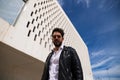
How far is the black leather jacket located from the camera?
83.0 inches

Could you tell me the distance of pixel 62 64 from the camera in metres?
2.21

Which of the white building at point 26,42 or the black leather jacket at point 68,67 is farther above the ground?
the white building at point 26,42

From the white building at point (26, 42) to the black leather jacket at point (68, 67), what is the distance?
6.16m

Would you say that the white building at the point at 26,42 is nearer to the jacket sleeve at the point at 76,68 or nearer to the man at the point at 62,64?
the man at the point at 62,64

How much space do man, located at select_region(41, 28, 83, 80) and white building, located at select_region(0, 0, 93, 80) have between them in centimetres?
599

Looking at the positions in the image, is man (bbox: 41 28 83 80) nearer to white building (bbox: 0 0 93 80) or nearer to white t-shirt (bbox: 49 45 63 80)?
white t-shirt (bbox: 49 45 63 80)

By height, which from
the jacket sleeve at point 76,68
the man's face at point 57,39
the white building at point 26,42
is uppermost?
the white building at point 26,42

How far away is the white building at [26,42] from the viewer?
8.27 meters

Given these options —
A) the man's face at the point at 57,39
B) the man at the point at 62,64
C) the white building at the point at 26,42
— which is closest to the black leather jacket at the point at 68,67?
the man at the point at 62,64

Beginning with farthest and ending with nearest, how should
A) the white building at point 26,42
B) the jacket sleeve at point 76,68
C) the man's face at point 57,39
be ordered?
the white building at point 26,42
the man's face at point 57,39
the jacket sleeve at point 76,68

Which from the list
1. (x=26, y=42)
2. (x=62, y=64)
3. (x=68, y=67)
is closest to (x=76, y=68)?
(x=68, y=67)

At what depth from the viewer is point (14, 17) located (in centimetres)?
837

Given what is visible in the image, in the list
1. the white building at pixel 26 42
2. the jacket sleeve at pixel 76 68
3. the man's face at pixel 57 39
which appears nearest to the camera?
the jacket sleeve at pixel 76 68

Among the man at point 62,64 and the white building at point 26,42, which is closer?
the man at point 62,64
